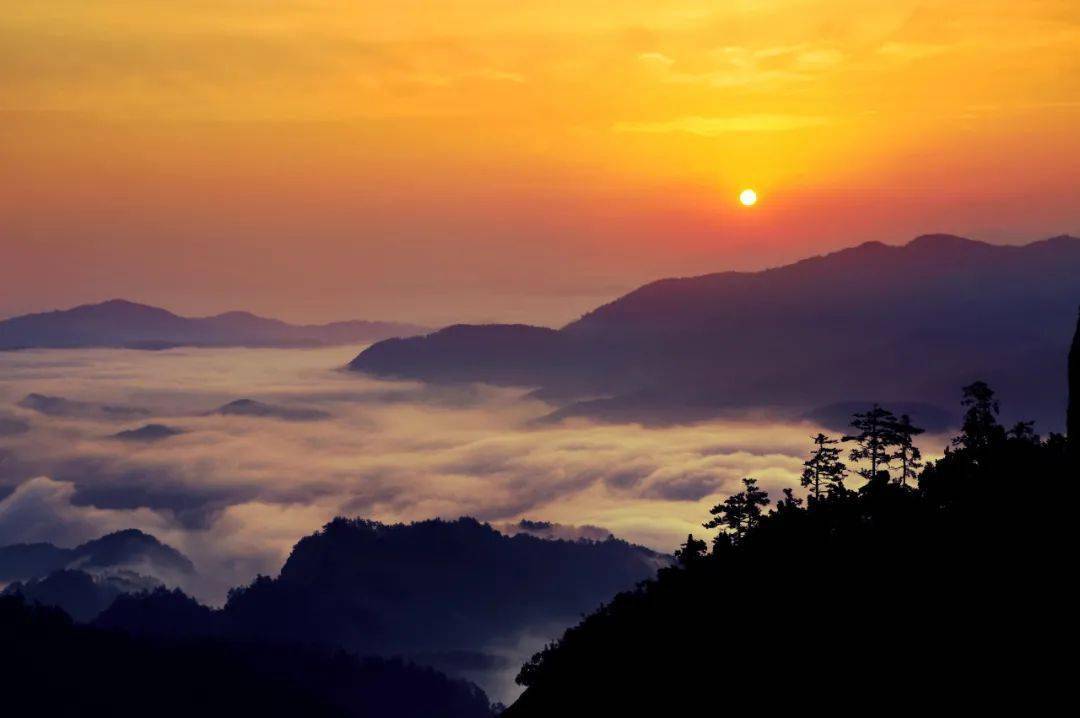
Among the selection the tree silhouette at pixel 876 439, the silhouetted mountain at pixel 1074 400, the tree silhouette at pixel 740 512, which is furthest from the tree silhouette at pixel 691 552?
the silhouetted mountain at pixel 1074 400

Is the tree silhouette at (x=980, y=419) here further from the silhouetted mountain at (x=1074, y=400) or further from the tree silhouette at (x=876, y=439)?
the silhouetted mountain at (x=1074, y=400)

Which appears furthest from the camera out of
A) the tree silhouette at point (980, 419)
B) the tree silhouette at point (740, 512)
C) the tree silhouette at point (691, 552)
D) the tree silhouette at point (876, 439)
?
the tree silhouette at point (740, 512)

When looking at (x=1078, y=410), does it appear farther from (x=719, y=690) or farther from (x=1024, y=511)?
(x=719, y=690)

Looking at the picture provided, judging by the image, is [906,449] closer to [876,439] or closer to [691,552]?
[876,439]

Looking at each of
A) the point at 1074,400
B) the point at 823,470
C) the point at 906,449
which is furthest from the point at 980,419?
the point at 1074,400

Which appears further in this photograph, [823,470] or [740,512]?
[823,470]

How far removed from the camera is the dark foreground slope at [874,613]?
5391 centimetres

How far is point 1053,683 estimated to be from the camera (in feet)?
164

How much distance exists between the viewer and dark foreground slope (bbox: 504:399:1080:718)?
53.9 m

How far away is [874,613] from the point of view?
6175 centimetres

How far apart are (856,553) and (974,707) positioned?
62.0 ft

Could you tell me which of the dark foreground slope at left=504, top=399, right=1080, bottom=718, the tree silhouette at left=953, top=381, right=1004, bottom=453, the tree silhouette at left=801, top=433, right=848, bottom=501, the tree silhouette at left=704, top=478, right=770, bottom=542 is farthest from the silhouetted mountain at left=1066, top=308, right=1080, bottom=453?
the tree silhouette at left=704, top=478, right=770, bottom=542

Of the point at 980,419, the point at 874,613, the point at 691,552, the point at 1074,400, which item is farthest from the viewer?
the point at 691,552

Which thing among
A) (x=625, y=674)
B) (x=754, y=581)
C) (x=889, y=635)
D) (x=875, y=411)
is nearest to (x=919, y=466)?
(x=875, y=411)
